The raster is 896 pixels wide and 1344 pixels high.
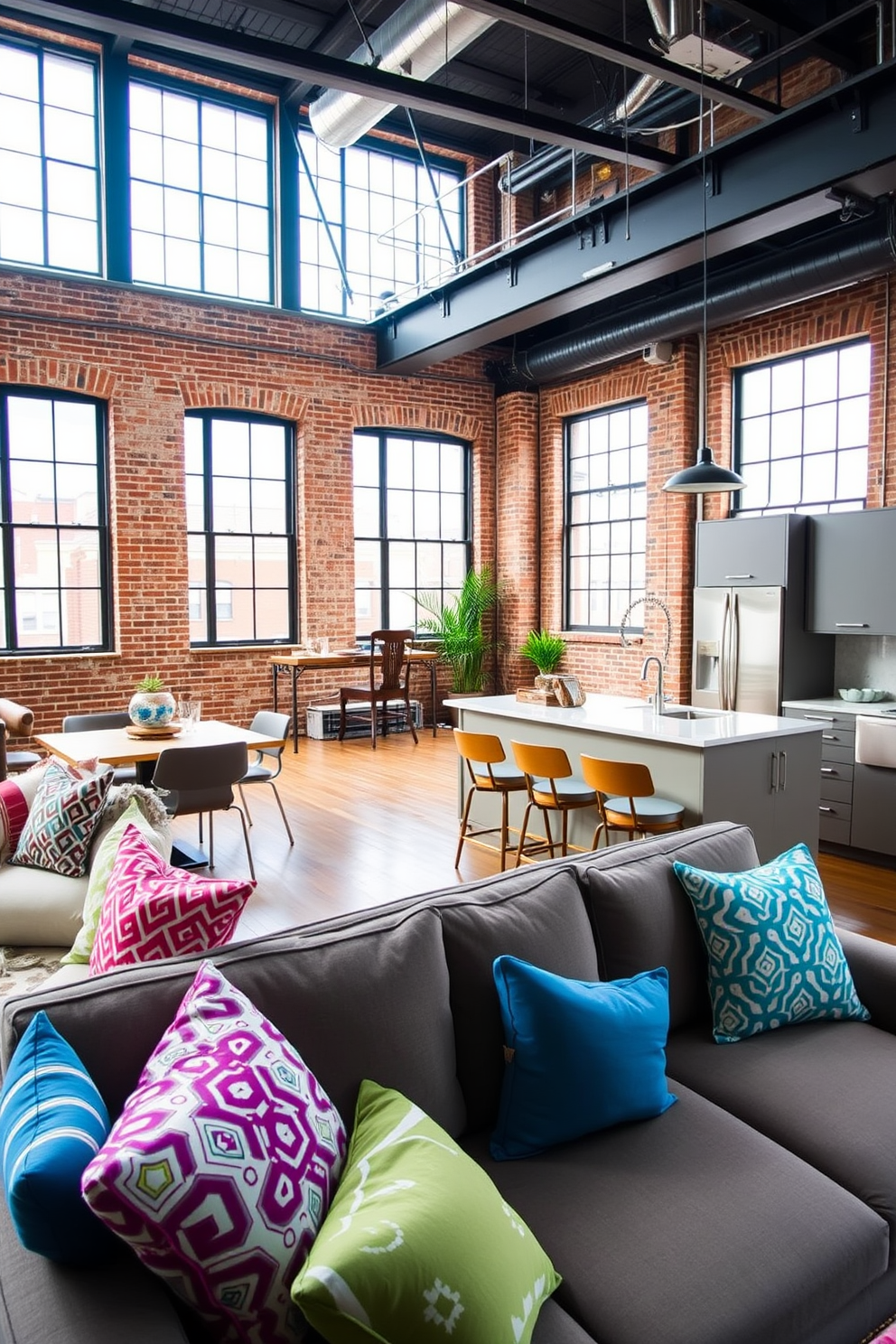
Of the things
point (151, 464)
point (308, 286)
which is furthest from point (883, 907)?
point (308, 286)

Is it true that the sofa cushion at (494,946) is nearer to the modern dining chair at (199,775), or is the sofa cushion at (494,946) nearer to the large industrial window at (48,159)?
the modern dining chair at (199,775)

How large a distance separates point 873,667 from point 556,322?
509cm

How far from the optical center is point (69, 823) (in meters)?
3.53

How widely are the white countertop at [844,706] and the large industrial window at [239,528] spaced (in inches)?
205

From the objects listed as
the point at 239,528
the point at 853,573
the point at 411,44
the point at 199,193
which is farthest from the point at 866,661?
the point at 199,193

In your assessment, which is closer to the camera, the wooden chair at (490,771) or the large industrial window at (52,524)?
the wooden chair at (490,771)

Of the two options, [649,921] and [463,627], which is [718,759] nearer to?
[649,921]

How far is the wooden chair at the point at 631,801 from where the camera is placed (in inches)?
161

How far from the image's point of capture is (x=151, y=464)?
847 cm

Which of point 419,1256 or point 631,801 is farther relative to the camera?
point 631,801

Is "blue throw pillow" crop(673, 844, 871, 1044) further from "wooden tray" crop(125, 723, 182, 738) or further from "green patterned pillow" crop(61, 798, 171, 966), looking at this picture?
"wooden tray" crop(125, 723, 182, 738)

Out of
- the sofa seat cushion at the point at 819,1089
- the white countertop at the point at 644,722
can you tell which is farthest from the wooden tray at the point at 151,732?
the sofa seat cushion at the point at 819,1089

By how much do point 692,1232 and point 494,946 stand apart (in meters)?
0.62

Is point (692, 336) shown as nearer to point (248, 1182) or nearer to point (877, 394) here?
point (877, 394)
